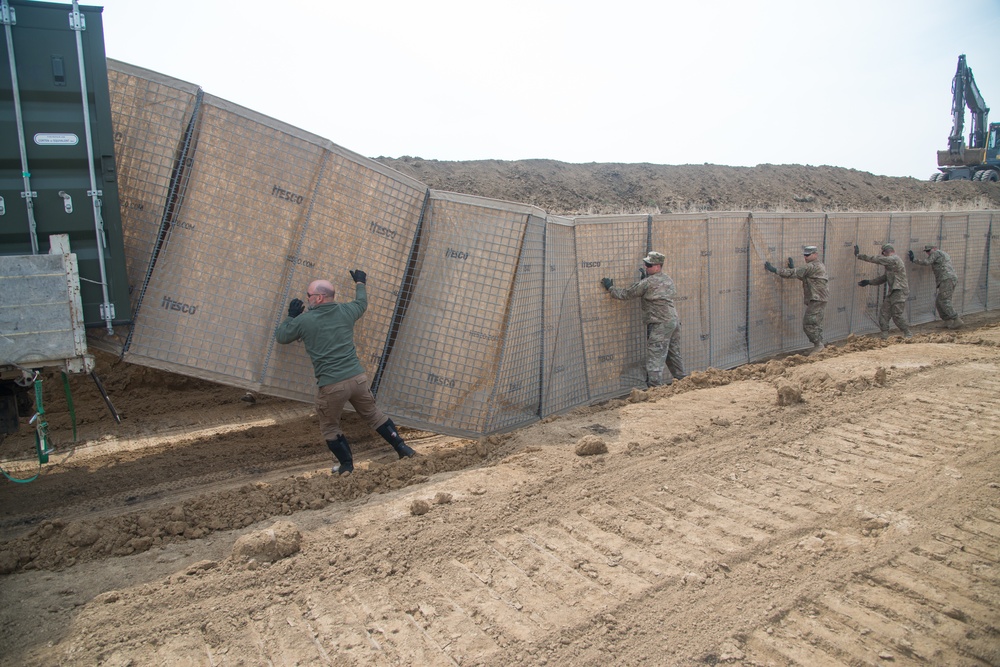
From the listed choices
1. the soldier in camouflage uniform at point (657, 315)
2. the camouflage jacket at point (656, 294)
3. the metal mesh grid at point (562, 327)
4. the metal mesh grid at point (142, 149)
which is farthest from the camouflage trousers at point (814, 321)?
the metal mesh grid at point (142, 149)

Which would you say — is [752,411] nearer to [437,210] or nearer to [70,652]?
[437,210]

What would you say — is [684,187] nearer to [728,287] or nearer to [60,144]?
[728,287]

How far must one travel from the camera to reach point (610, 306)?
27.7ft

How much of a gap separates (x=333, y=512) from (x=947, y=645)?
417 cm

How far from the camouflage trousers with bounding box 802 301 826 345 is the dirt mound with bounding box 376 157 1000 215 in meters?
10.7

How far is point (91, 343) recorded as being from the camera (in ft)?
18.3

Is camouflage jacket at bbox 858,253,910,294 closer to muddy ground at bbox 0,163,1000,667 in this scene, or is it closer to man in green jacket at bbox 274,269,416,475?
muddy ground at bbox 0,163,1000,667

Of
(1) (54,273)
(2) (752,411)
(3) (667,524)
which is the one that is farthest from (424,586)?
(2) (752,411)

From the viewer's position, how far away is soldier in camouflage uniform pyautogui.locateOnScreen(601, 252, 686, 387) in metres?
8.27

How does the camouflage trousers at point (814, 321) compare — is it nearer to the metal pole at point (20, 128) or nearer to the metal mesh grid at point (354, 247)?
the metal mesh grid at point (354, 247)

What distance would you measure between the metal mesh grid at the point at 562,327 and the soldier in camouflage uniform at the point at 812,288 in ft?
15.1

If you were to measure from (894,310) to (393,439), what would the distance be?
1107cm

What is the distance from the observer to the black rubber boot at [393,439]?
6.18 m

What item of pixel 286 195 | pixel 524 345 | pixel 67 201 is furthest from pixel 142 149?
pixel 524 345
